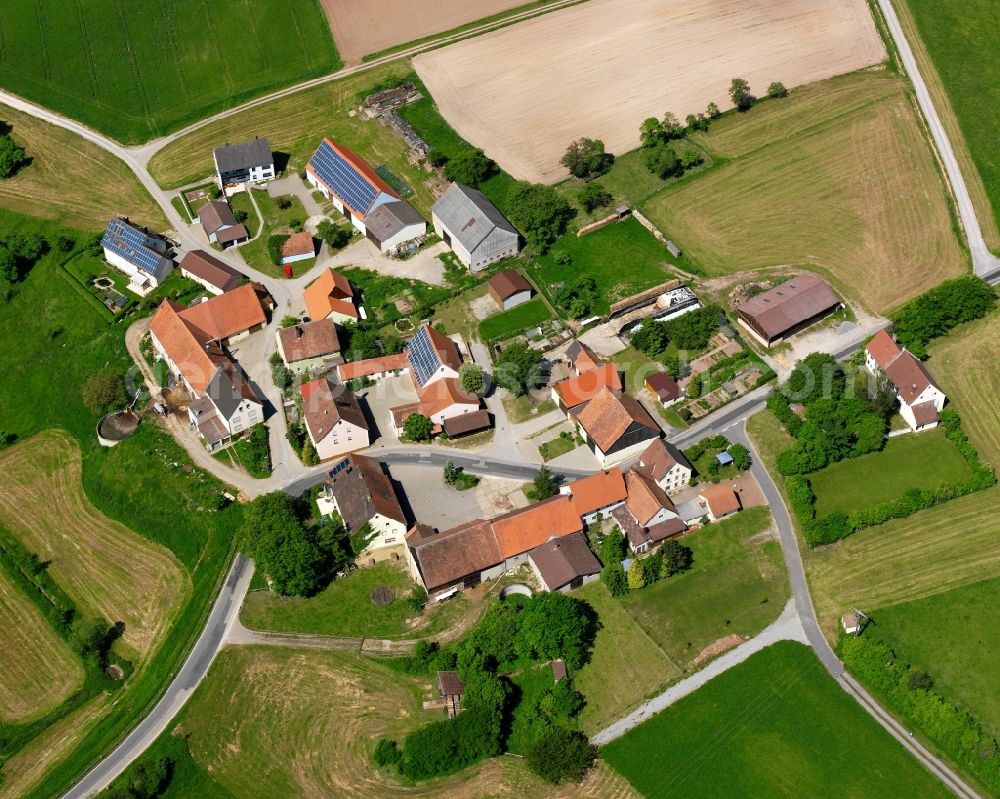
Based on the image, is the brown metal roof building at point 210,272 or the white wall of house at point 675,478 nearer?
the white wall of house at point 675,478

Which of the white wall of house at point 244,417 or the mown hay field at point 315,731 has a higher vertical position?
the white wall of house at point 244,417

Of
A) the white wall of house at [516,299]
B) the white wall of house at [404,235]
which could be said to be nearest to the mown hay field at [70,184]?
the white wall of house at [404,235]

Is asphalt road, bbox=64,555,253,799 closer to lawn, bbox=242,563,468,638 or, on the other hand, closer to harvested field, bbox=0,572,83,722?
lawn, bbox=242,563,468,638

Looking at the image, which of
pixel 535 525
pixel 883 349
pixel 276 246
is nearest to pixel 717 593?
pixel 535 525

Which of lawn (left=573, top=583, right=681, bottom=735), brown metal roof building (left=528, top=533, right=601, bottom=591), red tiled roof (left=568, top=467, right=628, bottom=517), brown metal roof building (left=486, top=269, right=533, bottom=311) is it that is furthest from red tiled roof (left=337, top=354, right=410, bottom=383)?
lawn (left=573, top=583, right=681, bottom=735)

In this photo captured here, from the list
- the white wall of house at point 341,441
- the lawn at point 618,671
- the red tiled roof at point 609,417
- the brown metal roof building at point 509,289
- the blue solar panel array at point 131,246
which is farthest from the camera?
the blue solar panel array at point 131,246

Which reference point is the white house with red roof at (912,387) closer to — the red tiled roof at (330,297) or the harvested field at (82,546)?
the red tiled roof at (330,297)
